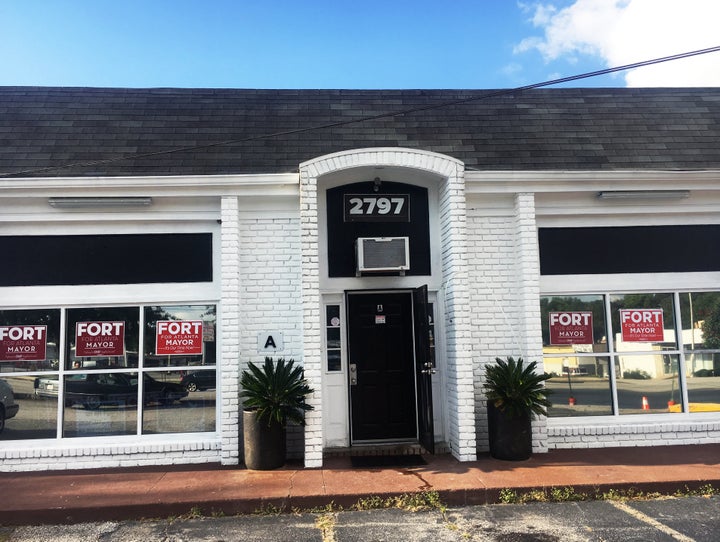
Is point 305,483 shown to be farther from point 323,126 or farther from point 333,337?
point 323,126

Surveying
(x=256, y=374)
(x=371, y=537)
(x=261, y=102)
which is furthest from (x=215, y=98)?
(x=371, y=537)

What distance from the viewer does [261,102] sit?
9617mm

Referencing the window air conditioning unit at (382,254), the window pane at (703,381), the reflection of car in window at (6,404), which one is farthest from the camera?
the window pane at (703,381)

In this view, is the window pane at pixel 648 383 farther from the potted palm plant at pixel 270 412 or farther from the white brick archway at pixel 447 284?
the potted palm plant at pixel 270 412

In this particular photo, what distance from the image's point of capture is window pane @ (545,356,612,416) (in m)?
8.10

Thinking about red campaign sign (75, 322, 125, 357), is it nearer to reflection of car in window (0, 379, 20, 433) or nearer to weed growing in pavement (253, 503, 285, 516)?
reflection of car in window (0, 379, 20, 433)

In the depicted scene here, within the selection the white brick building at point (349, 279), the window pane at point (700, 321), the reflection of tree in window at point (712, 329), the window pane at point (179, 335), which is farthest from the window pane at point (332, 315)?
the reflection of tree in window at point (712, 329)

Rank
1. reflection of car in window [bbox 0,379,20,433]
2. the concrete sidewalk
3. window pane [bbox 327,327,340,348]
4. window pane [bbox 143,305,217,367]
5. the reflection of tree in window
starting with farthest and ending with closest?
the reflection of tree in window, window pane [bbox 327,327,340,348], window pane [bbox 143,305,217,367], reflection of car in window [bbox 0,379,20,433], the concrete sidewalk

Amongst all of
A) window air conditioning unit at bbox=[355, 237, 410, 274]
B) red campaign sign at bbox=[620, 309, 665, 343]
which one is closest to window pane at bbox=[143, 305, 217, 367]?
window air conditioning unit at bbox=[355, 237, 410, 274]

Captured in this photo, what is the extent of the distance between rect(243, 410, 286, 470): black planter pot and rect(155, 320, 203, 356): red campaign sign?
1.40 m

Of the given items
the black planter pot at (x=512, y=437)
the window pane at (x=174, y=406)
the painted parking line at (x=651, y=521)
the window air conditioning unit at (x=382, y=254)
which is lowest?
the painted parking line at (x=651, y=521)

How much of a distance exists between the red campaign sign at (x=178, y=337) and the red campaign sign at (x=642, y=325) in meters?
6.37

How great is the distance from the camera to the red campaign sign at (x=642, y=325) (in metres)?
8.31

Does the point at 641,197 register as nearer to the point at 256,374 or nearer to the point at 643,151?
the point at 643,151
